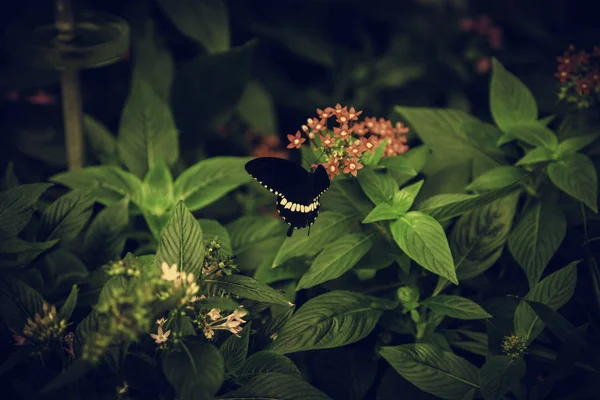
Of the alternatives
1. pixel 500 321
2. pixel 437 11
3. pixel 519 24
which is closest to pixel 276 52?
pixel 437 11

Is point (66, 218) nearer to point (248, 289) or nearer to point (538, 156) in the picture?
point (248, 289)

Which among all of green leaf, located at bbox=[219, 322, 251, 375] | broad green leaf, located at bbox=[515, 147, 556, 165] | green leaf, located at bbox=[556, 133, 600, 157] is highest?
green leaf, located at bbox=[556, 133, 600, 157]

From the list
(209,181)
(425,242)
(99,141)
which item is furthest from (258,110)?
(425,242)

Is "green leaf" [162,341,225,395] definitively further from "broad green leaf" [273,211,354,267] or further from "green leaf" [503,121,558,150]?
"green leaf" [503,121,558,150]

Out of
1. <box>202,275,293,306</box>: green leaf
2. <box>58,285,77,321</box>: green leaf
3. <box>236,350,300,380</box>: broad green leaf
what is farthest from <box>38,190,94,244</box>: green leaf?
<box>236,350,300,380</box>: broad green leaf

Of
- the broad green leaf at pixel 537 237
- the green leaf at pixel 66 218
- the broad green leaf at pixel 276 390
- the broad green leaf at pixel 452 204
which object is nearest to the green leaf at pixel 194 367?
the broad green leaf at pixel 276 390
